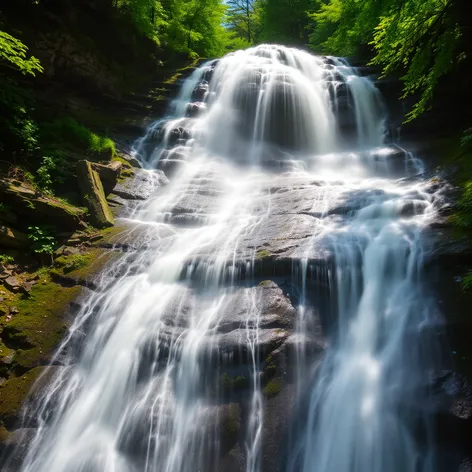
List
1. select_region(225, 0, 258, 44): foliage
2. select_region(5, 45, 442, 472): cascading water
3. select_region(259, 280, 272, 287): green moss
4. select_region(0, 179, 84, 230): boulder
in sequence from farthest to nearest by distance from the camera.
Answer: select_region(225, 0, 258, 44): foliage
select_region(0, 179, 84, 230): boulder
select_region(259, 280, 272, 287): green moss
select_region(5, 45, 442, 472): cascading water

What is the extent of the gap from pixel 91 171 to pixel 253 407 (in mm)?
6525

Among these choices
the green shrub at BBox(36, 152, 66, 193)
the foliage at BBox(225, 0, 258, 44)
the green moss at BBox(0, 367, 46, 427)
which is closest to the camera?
the green moss at BBox(0, 367, 46, 427)

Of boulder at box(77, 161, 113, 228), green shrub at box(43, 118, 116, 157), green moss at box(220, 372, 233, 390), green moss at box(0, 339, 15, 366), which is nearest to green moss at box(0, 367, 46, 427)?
green moss at box(0, 339, 15, 366)

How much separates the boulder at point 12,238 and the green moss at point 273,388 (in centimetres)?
502

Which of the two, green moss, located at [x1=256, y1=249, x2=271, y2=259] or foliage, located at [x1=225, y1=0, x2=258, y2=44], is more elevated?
foliage, located at [x1=225, y1=0, x2=258, y2=44]

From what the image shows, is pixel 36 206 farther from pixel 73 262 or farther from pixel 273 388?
pixel 273 388

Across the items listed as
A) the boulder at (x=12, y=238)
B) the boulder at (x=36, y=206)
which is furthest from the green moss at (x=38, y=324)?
the boulder at (x=36, y=206)

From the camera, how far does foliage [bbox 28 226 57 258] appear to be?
6465 mm

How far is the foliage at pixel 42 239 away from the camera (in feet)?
21.2

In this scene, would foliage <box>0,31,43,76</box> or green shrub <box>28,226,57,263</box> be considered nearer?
foliage <box>0,31,43,76</box>

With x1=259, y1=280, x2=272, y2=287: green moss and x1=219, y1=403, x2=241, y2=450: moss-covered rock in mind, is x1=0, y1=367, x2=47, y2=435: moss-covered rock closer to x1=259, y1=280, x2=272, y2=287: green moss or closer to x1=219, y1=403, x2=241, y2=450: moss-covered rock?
x1=219, y1=403, x2=241, y2=450: moss-covered rock

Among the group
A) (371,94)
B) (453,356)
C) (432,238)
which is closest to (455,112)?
(371,94)

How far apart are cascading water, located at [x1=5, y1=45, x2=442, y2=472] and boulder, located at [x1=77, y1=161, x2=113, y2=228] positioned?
0.70 metres

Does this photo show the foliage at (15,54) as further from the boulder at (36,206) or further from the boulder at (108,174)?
the boulder at (108,174)
